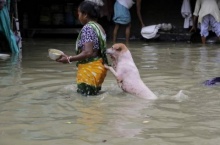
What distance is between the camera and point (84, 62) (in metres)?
4.82

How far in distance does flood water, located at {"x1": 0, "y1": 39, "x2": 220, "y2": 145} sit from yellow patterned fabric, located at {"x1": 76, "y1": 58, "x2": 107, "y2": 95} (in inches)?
4.6

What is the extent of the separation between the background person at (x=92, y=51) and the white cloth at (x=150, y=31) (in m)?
7.45

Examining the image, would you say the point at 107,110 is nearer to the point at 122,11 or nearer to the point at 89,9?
the point at 89,9

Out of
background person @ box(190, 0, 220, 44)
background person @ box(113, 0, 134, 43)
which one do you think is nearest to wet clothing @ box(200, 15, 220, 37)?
background person @ box(190, 0, 220, 44)

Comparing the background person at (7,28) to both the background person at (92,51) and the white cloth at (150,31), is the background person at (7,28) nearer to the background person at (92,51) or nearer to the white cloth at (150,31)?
the background person at (92,51)

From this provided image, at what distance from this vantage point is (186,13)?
1238 cm

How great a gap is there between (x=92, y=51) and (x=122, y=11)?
291 inches

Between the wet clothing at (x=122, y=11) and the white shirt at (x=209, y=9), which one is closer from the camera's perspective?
the white shirt at (x=209, y=9)

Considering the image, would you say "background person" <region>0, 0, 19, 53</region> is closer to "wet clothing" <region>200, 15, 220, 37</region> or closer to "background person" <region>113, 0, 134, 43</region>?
"background person" <region>113, 0, 134, 43</region>

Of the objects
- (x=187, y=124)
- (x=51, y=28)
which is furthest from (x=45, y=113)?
(x=51, y=28)

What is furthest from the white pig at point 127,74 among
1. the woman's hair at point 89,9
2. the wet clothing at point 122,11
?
the wet clothing at point 122,11

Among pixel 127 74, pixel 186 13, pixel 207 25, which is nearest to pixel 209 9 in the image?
pixel 207 25

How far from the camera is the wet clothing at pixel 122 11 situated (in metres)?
12.0

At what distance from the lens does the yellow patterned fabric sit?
4820 millimetres
